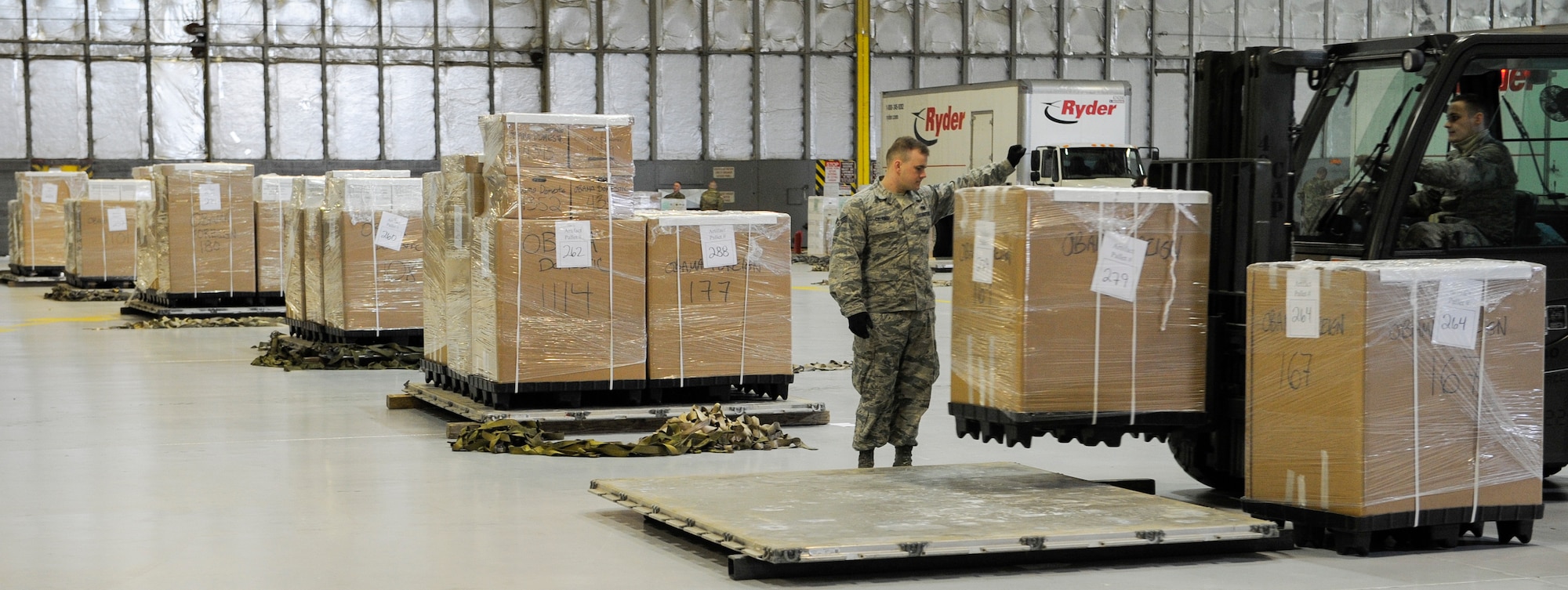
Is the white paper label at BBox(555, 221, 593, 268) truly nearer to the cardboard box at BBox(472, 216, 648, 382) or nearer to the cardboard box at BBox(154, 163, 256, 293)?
the cardboard box at BBox(472, 216, 648, 382)

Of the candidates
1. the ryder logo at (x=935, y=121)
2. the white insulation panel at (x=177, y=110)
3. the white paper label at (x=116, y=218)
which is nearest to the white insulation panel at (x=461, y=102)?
the white insulation panel at (x=177, y=110)

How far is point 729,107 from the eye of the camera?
32375mm

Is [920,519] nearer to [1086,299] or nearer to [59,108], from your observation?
[1086,299]

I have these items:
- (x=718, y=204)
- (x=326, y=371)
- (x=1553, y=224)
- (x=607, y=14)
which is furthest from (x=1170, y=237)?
(x=607, y=14)

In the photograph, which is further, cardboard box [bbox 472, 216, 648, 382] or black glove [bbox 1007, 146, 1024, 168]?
cardboard box [bbox 472, 216, 648, 382]

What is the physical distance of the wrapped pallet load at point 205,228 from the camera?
51.1 feet

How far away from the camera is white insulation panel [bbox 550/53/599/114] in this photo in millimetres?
31281

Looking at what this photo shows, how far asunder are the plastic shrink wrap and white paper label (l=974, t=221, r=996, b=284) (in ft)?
10.0

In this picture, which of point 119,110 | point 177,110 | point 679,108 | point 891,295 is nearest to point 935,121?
point 679,108

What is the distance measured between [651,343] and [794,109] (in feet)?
78.8

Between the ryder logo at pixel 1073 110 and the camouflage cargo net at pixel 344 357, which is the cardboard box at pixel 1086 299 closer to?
the camouflage cargo net at pixel 344 357

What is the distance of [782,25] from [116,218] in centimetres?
1488

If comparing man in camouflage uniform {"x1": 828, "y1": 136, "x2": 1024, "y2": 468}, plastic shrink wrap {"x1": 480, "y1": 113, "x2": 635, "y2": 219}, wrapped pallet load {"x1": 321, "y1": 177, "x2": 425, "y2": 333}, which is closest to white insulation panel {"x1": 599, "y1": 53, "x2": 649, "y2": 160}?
wrapped pallet load {"x1": 321, "y1": 177, "x2": 425, "y2": 333}

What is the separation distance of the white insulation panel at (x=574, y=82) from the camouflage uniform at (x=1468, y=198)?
1019 inches
